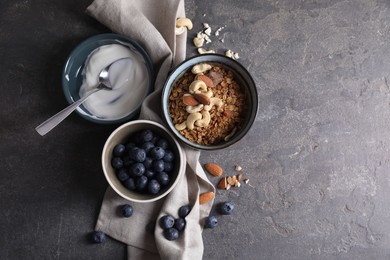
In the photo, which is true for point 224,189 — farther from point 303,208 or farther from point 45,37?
point 45,37

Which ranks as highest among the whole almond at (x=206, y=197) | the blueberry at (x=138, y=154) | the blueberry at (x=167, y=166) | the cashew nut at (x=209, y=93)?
the cashew nut at (x=209, y=93)

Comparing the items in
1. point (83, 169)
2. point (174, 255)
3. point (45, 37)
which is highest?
point (45, 37)

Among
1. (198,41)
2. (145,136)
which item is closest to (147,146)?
(145,136)

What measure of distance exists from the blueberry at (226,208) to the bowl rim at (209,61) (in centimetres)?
20

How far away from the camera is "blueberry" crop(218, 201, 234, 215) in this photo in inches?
48.0

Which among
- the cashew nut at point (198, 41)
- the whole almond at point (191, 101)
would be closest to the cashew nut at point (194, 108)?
the whole almond at point (191, 101)

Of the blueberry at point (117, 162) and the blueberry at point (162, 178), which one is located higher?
the blueberry at point (117, 162)

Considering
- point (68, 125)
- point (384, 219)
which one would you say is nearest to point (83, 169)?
point (68, 125)

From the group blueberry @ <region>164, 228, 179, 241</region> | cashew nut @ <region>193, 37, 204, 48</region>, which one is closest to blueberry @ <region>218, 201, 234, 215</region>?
blueberry @ <region>164, 228, 179, 241</region>

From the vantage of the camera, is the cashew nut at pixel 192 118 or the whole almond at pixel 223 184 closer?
the cashew nut at pixel 192 118

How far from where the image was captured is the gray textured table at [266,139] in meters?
1.23

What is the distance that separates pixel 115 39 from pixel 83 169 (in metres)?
0.39

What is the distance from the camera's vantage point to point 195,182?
1.21 metres

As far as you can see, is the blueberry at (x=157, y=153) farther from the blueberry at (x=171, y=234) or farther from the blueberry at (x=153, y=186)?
the blueberry at (x=171, y=234)
